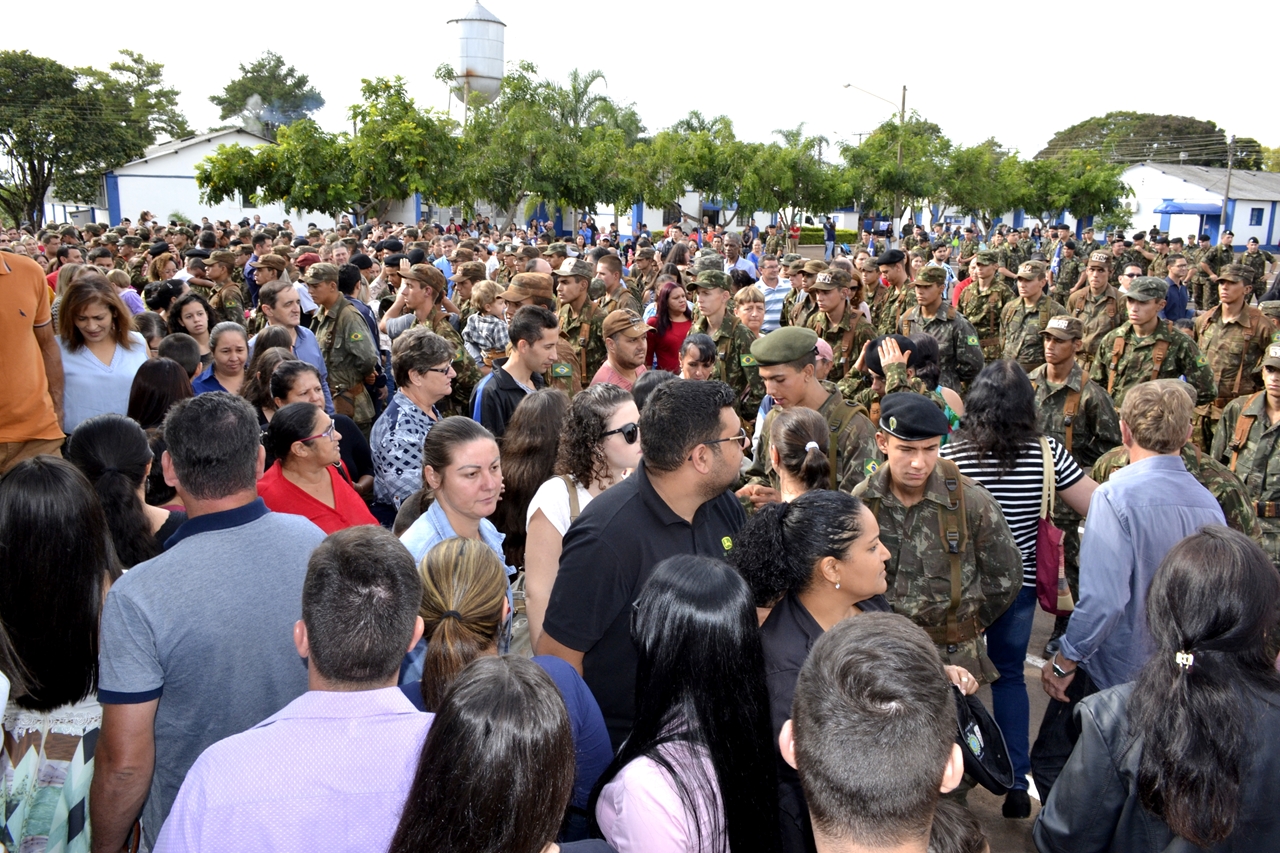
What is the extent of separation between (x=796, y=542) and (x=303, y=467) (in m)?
2.36

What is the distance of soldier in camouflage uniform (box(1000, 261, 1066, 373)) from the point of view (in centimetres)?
895

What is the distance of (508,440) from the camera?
432cm

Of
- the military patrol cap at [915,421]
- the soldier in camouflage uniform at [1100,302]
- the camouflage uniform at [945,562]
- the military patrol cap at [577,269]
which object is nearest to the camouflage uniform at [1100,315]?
the soldier in camouflage uniform at [1100,302]

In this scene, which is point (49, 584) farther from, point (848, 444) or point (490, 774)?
point (848, 444)

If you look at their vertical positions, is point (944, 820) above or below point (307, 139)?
below

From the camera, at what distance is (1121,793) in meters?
2.31

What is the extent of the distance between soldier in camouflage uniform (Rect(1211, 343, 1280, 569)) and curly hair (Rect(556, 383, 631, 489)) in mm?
3882

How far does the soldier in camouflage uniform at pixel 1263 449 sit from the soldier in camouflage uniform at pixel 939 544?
2586mm

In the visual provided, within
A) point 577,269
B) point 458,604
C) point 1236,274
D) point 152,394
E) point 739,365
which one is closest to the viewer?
point 458,604

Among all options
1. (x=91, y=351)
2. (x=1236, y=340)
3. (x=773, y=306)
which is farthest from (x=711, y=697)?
(x=1236, y=340)

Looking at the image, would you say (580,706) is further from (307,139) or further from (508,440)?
(307,139)

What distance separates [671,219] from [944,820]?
54324 millimetres

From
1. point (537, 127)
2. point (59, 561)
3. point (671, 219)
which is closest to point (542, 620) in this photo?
point (59, 561)

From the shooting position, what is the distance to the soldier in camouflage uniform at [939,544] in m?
3.46
